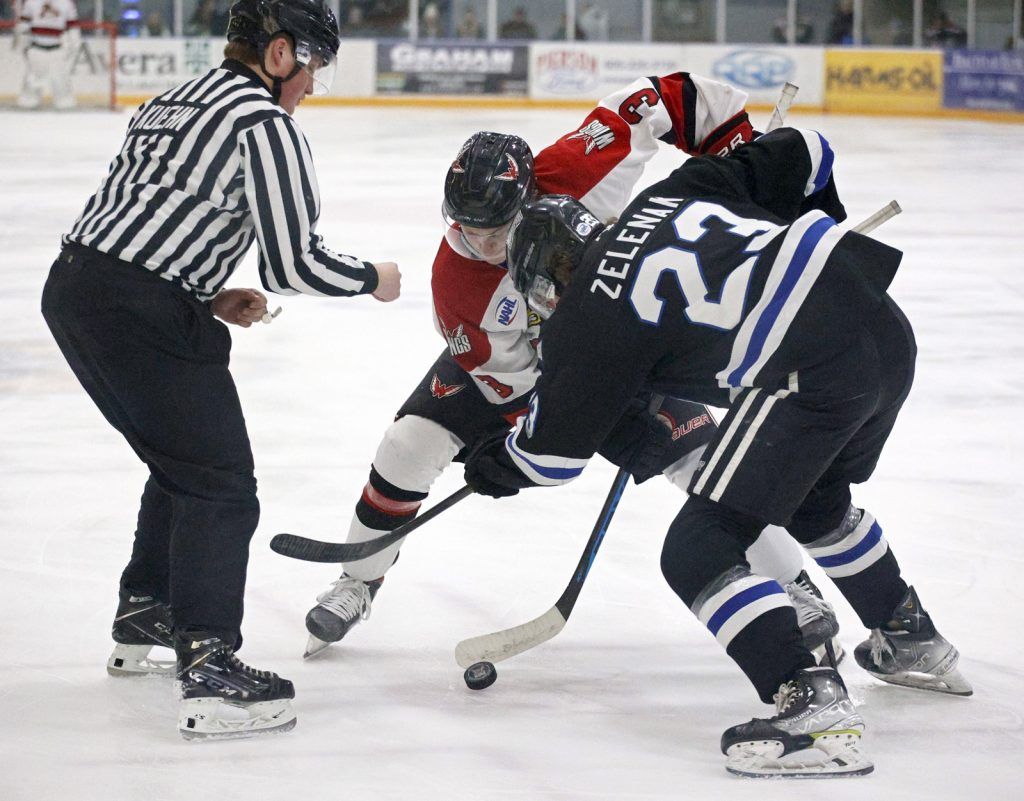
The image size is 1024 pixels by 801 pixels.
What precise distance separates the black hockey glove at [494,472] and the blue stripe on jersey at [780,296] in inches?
15.4

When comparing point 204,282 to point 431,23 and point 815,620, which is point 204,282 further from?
point 431,23

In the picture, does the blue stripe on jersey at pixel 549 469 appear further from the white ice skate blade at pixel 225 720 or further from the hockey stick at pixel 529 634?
the white ice skate blade at pixel 225 720

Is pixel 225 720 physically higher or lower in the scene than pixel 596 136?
lower

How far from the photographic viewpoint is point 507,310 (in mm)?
2537

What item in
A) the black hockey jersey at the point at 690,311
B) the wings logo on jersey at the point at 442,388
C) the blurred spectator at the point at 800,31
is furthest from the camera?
the blurred spectator at the point at 800,31

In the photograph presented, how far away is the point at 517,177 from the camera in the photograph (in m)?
2.38

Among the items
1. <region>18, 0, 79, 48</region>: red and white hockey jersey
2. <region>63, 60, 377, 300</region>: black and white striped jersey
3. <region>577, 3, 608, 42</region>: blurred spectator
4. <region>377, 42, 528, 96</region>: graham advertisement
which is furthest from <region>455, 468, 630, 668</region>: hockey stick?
<region>577, 3, 608, 42</region>: blurred spectator

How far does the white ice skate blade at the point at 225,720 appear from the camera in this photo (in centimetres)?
Result: 221

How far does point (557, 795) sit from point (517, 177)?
1.01m

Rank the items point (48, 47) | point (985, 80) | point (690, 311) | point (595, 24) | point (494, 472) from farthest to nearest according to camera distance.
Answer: point (595, 24)
point (985, 80)
point (48, 47)
point (494, 472)
point (690, 311)

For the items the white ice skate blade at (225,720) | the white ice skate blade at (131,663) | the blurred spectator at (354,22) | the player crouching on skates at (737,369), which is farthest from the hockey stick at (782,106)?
the blurred spectator at (354,22)

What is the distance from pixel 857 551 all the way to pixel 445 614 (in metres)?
0.81

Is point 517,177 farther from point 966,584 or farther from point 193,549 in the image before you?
point 966,584

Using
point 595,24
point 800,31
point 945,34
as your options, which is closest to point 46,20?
point 595,24
